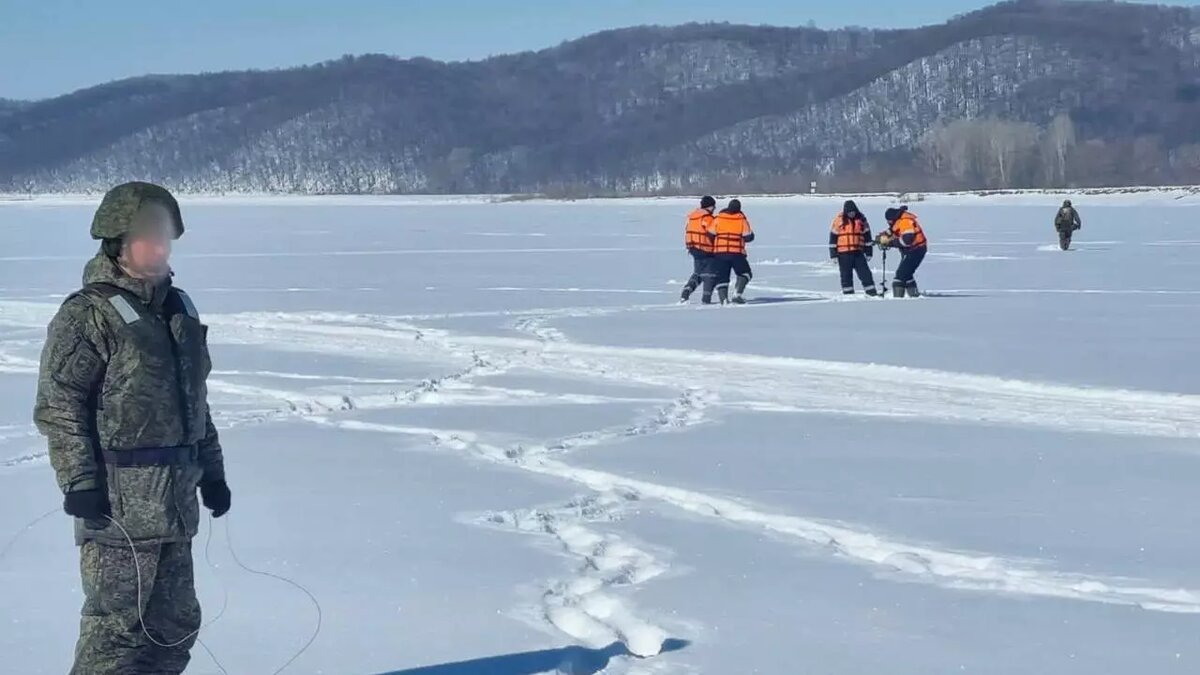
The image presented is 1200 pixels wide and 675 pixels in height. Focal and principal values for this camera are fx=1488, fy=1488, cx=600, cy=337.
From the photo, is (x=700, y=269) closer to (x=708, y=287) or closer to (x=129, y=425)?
(x=708, y=287)

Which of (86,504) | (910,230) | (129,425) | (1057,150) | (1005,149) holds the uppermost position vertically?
(1005,149)

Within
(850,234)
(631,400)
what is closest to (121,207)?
(631,400)

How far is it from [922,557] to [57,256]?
1040 inches

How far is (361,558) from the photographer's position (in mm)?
5926

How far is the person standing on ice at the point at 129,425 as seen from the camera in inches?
147

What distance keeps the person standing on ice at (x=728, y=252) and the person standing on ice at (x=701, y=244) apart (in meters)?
0.08

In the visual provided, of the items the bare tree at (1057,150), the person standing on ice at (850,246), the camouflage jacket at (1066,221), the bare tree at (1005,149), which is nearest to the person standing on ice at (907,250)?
the person standing on ice at (850,246)

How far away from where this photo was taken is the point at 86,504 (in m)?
3.73

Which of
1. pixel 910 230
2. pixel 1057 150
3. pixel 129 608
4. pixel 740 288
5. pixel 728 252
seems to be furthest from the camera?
pixel 1057 150

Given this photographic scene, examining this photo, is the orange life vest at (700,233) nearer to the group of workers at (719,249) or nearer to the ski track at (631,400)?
the group of workers at (719,249)

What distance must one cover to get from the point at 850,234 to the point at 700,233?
2120 millimetres

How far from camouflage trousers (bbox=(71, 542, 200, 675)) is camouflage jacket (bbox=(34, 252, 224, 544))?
60 mm

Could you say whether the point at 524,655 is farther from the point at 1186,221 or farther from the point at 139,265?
the point at 1186,221

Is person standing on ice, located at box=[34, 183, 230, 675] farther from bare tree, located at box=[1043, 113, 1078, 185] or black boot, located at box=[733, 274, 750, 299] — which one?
bare tree, located at box=[1043, 113, 1078, 185]
